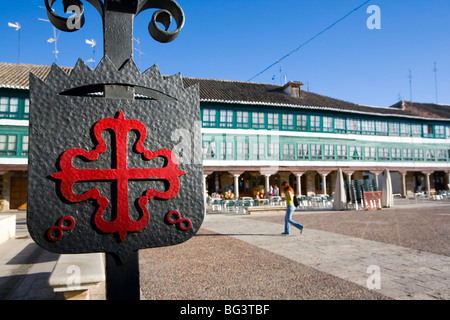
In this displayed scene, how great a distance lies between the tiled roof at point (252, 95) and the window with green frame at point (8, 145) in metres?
3.14

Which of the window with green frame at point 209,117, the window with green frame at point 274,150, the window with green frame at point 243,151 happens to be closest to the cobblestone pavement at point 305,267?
the window with green frame at point 243,151

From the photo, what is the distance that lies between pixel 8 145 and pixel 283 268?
68.4 ft

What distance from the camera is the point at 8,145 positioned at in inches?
795

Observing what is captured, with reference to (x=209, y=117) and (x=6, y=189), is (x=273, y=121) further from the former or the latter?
(x=6, y=189)

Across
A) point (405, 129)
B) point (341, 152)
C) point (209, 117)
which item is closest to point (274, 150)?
point (209, 117)

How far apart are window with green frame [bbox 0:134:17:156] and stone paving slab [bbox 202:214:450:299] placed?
17680 millimetres

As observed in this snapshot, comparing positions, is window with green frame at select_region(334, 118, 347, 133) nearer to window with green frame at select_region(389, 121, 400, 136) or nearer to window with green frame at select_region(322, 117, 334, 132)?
window with green frame at select_region(322, 117, 334, 132)

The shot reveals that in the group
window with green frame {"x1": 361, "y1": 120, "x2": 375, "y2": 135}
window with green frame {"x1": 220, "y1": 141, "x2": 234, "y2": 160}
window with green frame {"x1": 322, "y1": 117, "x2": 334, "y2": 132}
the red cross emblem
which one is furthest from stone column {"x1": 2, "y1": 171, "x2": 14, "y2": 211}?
window with green frame {"x1": 361, "y1": 120, "x2": 375, "y2": 135}

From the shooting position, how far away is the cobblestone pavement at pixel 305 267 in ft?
14.0

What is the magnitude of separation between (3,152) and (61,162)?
22.9 meters

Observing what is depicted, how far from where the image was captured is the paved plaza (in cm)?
425

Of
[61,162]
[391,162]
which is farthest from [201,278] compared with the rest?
[391,162]

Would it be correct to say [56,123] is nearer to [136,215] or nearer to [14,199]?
[136,215]

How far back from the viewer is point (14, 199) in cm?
2189
